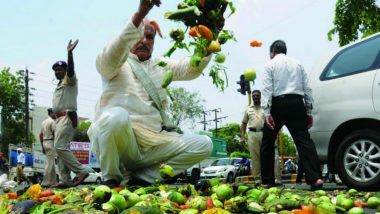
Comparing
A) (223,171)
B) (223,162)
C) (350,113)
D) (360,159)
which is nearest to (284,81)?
(350,113)

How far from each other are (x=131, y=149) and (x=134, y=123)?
0.76ft

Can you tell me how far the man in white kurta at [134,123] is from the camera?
13.1 ft

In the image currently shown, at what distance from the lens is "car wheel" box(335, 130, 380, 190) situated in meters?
5.45

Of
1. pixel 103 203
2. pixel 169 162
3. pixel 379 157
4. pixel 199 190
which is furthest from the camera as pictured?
pixel 379 157

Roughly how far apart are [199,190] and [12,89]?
39.9m

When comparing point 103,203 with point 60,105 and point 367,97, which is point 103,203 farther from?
point 60,105

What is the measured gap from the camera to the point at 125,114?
157 inches

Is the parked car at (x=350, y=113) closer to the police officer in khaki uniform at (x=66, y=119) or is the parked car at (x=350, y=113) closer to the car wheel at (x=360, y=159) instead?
the car wheel at (x=360, y=159)

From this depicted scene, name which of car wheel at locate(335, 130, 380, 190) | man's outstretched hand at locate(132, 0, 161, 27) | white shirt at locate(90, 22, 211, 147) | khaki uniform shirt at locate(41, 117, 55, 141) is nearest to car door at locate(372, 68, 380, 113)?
car wheel at locate(335, 130, 380, 190)

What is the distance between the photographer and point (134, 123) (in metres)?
4.28

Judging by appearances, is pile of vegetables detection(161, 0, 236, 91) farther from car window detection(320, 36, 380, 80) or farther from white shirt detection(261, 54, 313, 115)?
car window detection(320, 36, 380, 80)

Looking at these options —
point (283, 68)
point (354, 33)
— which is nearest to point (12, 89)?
point (354, 33)

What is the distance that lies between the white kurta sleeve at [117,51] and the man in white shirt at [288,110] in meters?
2.15

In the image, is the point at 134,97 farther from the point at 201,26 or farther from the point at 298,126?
the point at 298,126
